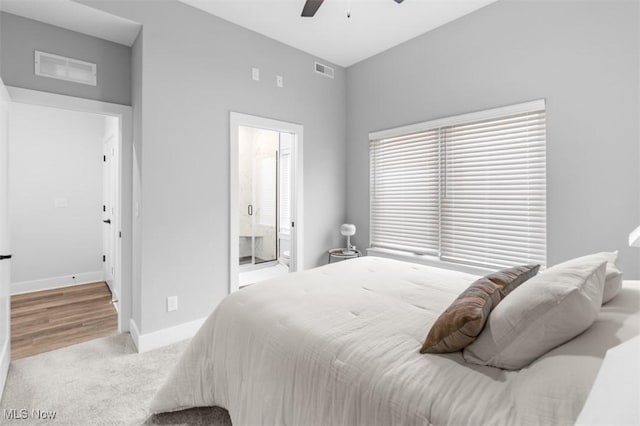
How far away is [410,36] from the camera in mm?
3377

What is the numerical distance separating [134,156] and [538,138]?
350 centimetres

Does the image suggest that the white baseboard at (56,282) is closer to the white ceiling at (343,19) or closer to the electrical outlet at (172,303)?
the electrical outlet at (172,303)

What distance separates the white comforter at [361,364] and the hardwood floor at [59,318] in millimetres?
1734

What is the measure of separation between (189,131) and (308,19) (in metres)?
Result: 1.58

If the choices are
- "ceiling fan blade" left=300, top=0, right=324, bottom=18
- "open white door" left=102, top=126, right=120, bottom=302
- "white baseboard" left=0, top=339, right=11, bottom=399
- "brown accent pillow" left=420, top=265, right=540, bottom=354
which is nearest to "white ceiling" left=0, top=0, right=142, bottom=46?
"ceiling fan blade" left=300, top=0, right=324, bottom=18

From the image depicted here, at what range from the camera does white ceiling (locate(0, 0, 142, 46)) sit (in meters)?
2.34

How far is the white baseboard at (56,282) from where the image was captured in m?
4.05

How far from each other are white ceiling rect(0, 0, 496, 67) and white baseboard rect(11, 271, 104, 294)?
3305mm

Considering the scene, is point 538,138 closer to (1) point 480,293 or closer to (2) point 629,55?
(2) point 629,55

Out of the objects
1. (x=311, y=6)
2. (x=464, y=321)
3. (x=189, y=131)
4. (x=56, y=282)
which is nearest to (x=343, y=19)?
(x=311, y=6)

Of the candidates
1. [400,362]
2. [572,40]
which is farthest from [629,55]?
[400,362]

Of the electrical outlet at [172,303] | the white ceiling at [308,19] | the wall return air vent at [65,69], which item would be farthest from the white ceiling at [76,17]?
the electrical outlet at [172,303]

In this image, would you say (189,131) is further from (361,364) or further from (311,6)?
(361,364)

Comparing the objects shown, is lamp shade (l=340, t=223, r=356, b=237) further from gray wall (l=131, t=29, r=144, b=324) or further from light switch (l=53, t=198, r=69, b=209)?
light switch (l=53, t=198, r=69, b=209)
